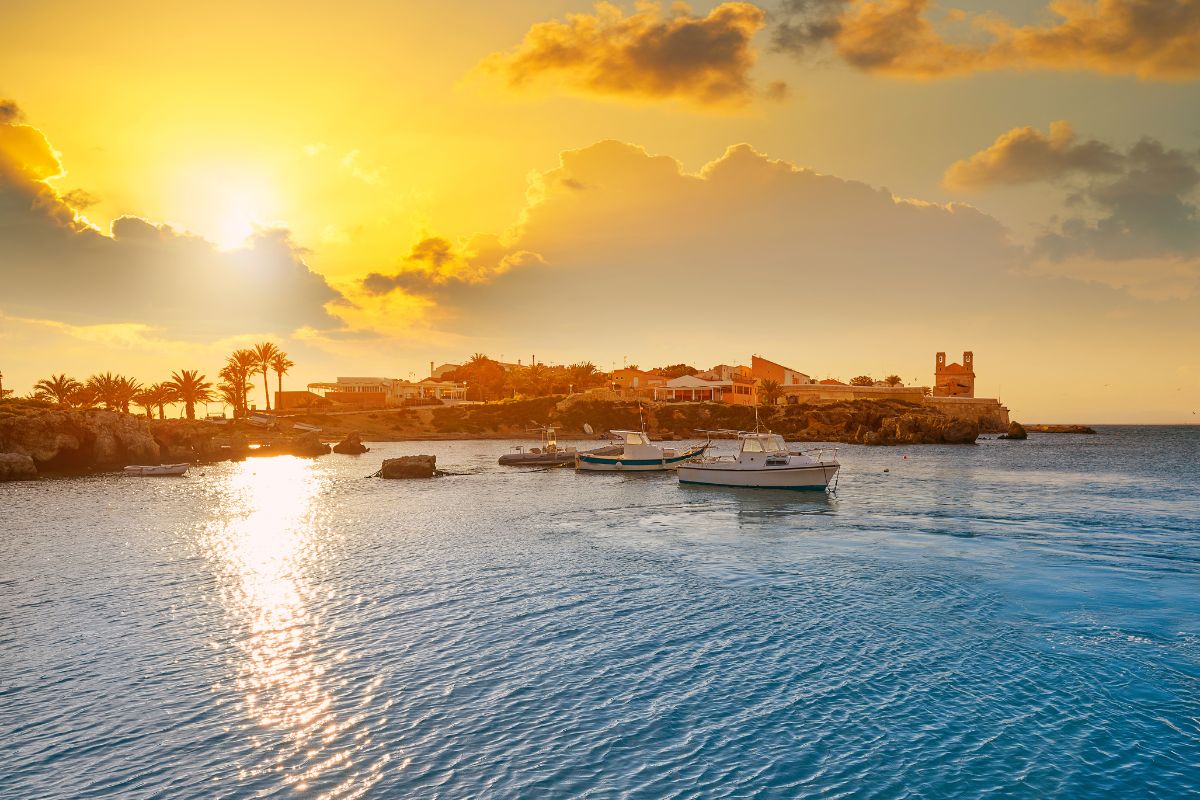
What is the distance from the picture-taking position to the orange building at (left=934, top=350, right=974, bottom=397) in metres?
186

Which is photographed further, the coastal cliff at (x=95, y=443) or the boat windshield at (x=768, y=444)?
the coastal cliff at (x=95, y=443)

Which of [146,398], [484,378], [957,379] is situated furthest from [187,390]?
[957,379]

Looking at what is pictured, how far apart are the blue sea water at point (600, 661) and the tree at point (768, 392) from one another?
117033 mm

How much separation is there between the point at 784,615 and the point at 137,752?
55.3 feet

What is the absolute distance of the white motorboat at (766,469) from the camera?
50.9 m

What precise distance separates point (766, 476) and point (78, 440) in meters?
77.4

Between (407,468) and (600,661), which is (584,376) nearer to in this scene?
(407,468)

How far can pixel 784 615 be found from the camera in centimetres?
2117

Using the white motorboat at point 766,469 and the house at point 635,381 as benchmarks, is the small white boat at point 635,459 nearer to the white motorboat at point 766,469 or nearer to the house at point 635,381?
the white motorboat at point 766,469

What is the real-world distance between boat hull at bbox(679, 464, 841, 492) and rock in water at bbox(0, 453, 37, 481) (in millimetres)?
65699

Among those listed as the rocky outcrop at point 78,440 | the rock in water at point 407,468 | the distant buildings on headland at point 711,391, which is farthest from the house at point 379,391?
the rock in water at point 407,468

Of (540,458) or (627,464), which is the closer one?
(627,464)

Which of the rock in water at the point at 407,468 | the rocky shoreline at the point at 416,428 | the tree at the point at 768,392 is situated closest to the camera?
the rock in water at the point at 407,468

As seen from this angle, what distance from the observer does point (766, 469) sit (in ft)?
172
